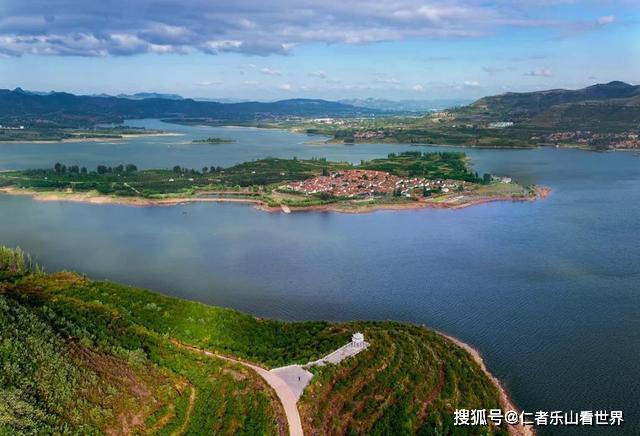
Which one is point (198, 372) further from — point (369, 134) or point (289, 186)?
point (369, 134)

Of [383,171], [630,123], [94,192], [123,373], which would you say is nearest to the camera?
[123,373]

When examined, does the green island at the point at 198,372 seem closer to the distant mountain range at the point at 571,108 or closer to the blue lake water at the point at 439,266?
the blue lake water at the point at 439,266

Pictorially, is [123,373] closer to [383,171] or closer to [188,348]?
[188,348]

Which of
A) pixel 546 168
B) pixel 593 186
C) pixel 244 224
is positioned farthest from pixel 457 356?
pixel 546 168

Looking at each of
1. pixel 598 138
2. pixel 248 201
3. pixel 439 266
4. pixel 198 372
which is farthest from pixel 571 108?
pixel 198 372

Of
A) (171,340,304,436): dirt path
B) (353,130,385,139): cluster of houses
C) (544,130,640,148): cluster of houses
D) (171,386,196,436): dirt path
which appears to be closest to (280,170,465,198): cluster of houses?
(171,340,304,436): dirt path

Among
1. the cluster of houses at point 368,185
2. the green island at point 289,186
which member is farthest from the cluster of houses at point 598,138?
the cluster of houses at point 368,185
